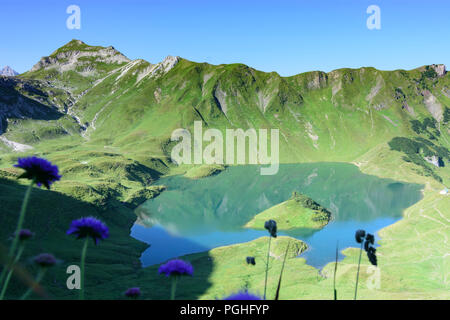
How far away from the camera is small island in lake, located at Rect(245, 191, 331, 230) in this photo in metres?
94.6

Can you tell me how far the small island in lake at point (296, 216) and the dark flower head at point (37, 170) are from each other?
299 ft

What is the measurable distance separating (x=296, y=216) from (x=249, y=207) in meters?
29.4

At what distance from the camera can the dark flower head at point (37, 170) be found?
5.18m

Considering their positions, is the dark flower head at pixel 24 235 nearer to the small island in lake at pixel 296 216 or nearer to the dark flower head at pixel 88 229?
the dark flower head at pixel 88 229

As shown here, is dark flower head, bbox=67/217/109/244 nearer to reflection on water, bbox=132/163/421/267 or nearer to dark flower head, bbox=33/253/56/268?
dark flower head, bbox=33/253/56/268

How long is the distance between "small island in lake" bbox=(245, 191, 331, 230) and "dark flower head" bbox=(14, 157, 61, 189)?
299 feet

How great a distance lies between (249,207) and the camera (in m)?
124

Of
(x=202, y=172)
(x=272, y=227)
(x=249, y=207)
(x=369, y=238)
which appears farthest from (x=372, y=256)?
(x=202, y=172)
